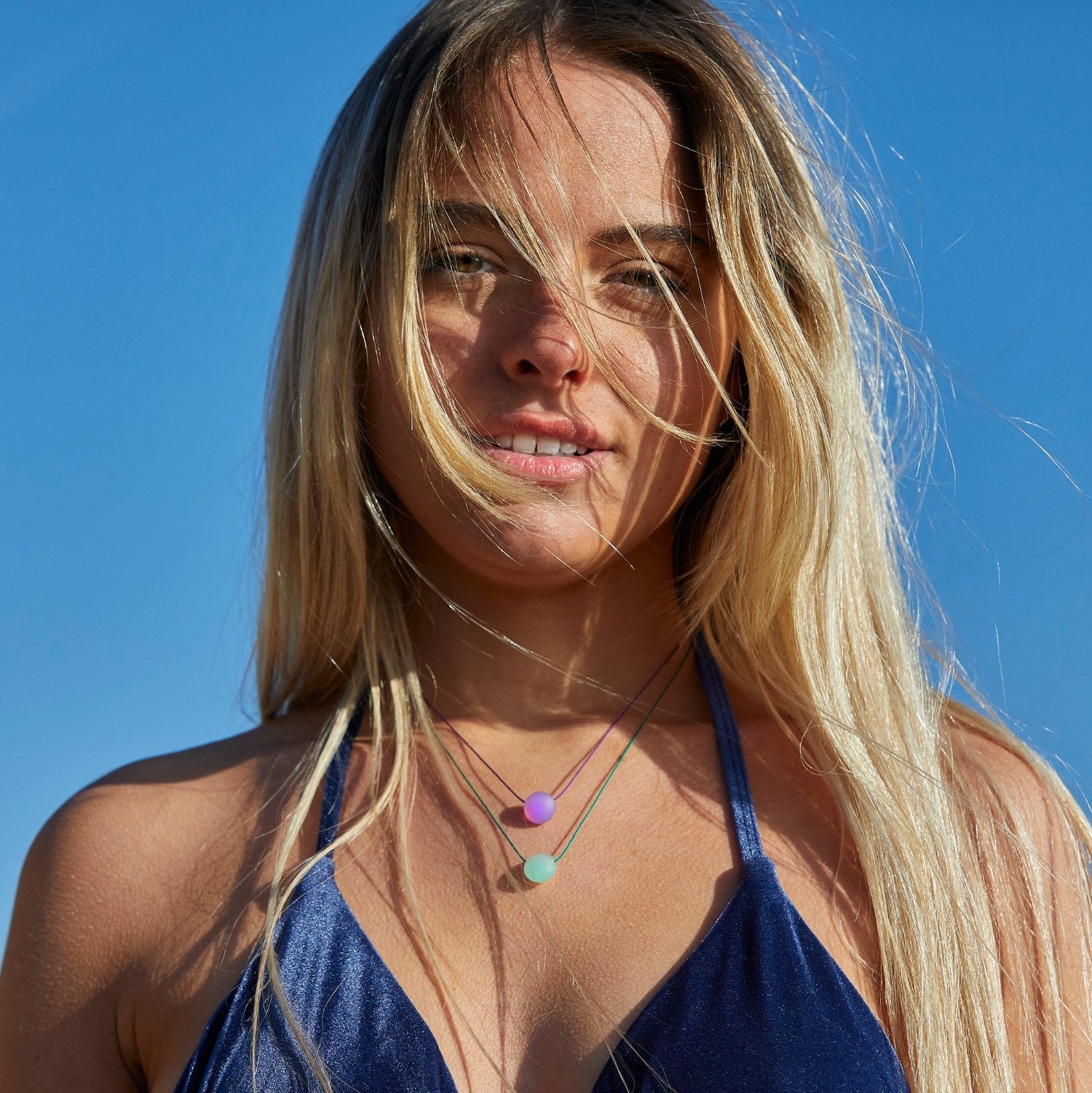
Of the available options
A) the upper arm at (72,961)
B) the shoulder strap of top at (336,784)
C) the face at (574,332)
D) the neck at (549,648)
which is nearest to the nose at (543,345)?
the face at (574,332)

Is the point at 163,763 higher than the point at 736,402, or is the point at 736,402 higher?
the point at 736,402

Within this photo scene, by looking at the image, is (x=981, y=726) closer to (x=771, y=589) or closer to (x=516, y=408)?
(x=771, y=589)

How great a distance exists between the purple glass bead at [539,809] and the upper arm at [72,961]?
2.14ft

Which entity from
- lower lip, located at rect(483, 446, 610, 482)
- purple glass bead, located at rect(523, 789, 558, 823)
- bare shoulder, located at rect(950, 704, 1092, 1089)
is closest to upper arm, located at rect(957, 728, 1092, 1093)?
bare shoulder, located at rect(950, 704, 1092, 1089)

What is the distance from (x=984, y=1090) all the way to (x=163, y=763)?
143 cm

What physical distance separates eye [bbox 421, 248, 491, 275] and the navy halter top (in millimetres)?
1012

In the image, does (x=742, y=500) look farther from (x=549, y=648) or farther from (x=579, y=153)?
(x=579, y=153)

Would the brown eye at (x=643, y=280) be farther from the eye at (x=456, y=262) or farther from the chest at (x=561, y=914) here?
the chest at (x=561, y=914)

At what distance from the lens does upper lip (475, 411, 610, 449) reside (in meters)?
1.96

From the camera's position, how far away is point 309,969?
1822 mm

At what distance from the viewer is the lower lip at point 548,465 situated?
1.97m

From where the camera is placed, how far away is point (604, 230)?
1962mm

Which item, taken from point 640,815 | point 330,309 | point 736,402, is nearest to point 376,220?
point 330,309

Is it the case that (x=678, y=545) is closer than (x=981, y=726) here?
No
